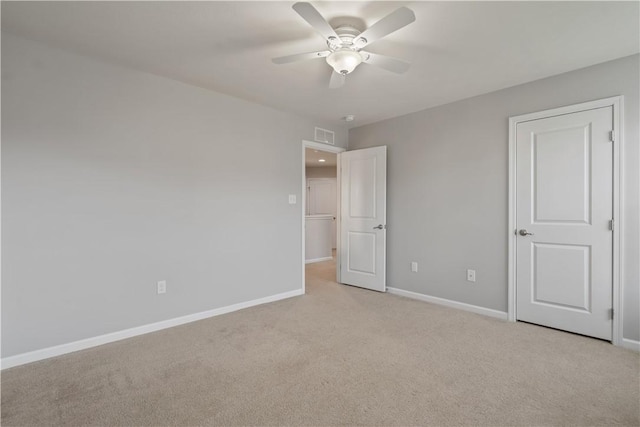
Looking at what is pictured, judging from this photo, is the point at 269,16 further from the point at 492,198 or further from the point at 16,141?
the point at 492,198

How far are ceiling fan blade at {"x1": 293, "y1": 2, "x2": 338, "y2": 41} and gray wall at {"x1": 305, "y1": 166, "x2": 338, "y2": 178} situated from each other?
714cm

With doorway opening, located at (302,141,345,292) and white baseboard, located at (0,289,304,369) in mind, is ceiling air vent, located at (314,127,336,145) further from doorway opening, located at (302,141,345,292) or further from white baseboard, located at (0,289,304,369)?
white baseboard, located at (0,289,304,369)

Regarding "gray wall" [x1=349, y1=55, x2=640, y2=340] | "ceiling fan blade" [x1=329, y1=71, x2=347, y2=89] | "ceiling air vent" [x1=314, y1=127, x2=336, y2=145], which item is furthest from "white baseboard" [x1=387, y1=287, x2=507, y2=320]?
"ceiling fan blade" [x1=329, y1=71, x2=347, y2=89]

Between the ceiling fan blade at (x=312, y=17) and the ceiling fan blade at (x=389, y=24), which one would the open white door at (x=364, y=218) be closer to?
the ceiling fan blade at (x=389, y=24)

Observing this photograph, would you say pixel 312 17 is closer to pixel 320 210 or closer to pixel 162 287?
pixel 162 287

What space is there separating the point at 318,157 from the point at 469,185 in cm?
448

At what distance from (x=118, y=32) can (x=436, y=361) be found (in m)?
3.33

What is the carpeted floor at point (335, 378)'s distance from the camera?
5.60 ft

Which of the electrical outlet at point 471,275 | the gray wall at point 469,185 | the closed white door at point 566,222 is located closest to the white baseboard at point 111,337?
the gray wall at point 469,185

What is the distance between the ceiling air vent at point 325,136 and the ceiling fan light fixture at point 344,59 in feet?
6.86

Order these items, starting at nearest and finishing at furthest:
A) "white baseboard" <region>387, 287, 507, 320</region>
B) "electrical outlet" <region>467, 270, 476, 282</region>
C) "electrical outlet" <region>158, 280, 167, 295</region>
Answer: "electrical outlet" <region>158, 280, 167, 295</region>
"white baseboard" <region>387, 287, 507, 320</region>
"electrical outlet" <region>467, 270, 476, 282</region>

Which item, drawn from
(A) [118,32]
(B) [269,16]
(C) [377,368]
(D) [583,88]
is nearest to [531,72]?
(D) [583,88]

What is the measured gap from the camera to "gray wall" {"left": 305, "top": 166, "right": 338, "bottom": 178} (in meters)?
9.04

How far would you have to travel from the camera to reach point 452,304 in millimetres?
3582
